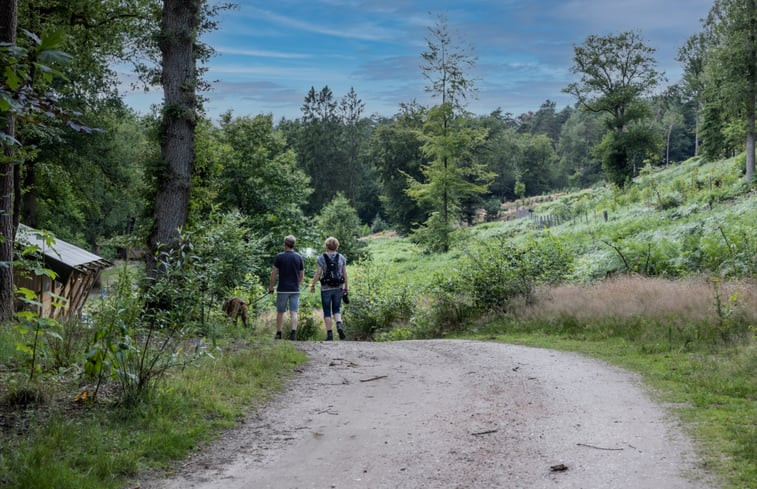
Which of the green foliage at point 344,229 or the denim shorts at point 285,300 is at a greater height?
the green foliage at point 344,229

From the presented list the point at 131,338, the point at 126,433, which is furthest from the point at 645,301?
the point at 126,433

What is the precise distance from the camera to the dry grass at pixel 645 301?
384 inches

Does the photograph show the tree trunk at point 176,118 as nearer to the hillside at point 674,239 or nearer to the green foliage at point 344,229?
the hillside at point 674,239

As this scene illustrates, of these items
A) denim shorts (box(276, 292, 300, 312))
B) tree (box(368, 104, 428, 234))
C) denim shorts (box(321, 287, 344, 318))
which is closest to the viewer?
denim shorts (box(276, 292, 300, 312))

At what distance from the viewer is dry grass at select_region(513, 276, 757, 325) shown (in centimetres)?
976

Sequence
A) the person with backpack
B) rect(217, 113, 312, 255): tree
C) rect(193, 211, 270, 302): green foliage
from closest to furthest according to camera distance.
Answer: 1. rect(193, 211, 270, 302): green foliage
2. the person with backpack
3. rect(217, 113, 312, 255): tree

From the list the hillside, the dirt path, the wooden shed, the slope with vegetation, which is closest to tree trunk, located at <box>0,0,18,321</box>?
the dirt path

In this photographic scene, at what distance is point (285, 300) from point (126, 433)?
736cm

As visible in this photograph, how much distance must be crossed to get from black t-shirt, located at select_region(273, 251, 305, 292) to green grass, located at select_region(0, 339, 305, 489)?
4944 millimetres

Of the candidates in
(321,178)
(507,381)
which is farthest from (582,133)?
(507,381)

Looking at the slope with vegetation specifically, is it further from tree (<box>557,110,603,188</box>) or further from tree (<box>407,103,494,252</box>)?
tree (<box>557,110,603,188</box>)

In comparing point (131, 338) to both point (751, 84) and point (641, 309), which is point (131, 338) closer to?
point (641, 309)

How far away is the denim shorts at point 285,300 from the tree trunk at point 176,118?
2.40 m

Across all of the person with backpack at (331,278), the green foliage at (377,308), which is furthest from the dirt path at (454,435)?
the green foliage at (377,308)
